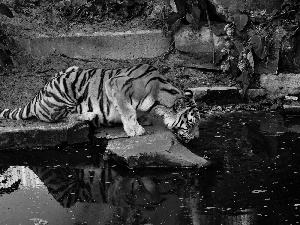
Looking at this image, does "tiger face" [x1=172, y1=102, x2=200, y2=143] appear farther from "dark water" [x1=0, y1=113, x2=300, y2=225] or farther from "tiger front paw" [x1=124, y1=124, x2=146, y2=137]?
"tiger front paw" [x1=124, y1=124, x2=146, y2=137]

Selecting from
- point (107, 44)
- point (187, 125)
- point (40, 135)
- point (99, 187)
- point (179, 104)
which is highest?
point (107, 44)

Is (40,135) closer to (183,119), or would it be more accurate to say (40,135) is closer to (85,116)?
(85,116)

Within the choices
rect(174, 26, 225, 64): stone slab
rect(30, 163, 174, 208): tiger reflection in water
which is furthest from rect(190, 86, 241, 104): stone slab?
rect(30, 163, 174, 208): tiger reflection in water

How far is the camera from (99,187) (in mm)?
6340

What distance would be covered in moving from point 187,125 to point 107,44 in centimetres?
272

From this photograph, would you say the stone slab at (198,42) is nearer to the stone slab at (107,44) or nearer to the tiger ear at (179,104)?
the stone slab at (107,44)

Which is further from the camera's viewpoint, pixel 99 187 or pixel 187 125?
pixel 187 125

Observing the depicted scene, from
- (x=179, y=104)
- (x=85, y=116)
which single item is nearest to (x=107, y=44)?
(x=85, y=116)

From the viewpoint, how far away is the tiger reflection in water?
5984 mm

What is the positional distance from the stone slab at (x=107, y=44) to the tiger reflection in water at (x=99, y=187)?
3.21m

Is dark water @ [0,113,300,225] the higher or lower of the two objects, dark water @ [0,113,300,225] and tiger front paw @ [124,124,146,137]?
the lower

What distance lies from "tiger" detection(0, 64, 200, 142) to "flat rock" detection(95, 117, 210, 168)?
315 millimetres

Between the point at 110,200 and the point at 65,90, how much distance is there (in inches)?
88.2

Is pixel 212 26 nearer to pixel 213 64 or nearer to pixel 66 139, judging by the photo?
pixel 213 64
